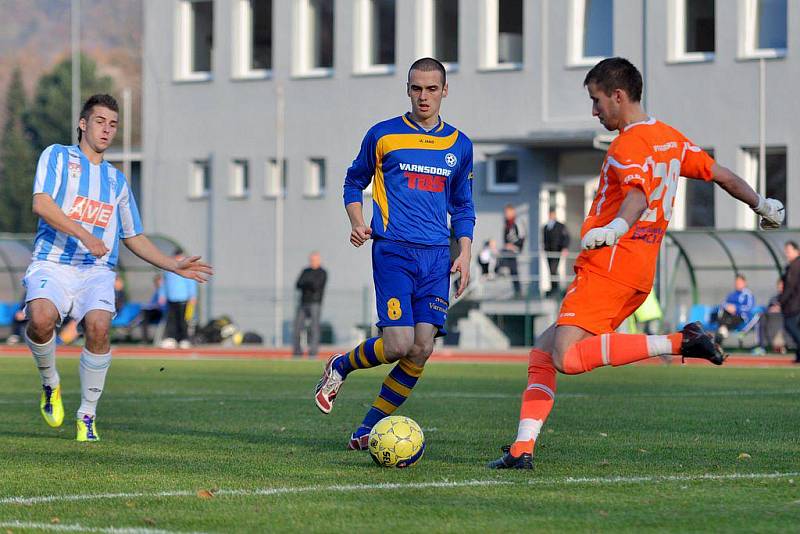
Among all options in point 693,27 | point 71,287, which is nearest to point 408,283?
point 71,287

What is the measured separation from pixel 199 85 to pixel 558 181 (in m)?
10.9

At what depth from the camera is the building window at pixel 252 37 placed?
41.2 m

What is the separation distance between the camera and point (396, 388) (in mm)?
9445

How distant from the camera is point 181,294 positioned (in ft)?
103

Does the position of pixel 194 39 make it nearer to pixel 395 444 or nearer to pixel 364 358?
pixel 364 358

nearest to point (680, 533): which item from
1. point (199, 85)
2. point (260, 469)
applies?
point (260, 469)

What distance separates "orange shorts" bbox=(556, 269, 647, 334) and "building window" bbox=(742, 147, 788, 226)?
2710 centimetres

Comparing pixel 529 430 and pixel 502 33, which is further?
pixel 502 33

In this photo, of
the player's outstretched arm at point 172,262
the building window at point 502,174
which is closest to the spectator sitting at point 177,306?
the building window at point 502,174

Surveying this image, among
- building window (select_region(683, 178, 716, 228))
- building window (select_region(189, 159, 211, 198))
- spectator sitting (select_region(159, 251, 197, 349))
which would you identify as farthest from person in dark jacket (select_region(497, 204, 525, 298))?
building window (select_region(189, 159, 211, 198))

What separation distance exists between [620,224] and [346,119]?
107 feet

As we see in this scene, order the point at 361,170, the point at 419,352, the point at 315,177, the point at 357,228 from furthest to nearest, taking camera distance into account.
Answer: the point at 315,177 < the point at 361,170 < the point at 419,352 < the point at 357,228

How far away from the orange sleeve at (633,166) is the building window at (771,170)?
27.2 m

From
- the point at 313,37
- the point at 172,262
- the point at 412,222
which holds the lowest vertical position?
the point at 172,262
